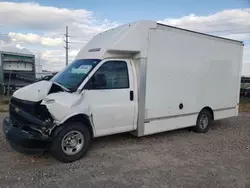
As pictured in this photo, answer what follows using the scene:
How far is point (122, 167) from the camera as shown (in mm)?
4426

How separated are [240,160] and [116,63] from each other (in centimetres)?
340

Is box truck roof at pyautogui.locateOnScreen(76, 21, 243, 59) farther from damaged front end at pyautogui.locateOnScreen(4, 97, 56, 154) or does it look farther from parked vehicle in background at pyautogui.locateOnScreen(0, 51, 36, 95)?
parked vehicle in background at pyautogui.locateOnScreen(0, 51, 36, 95)

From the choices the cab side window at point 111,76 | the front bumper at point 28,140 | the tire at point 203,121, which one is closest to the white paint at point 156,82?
the cab side window at point 111,76

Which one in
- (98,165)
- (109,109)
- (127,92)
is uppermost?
(127,92)

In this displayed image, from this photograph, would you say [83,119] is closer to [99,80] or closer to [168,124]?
[99,80]

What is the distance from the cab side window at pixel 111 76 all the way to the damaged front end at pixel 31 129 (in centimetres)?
110

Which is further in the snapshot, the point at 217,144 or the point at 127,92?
the point at 217,144

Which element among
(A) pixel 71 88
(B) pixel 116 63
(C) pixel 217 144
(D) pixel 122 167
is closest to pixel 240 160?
(C) pixel 217 144

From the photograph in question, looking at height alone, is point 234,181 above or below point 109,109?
below

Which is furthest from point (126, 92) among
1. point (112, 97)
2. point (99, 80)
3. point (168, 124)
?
point (168, 124)

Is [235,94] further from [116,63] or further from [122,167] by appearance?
[122,167]

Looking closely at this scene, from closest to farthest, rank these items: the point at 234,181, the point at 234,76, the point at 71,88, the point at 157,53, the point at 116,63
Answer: the point at 234,181 < the point at 71,88 < the point at 116,63 < the point at 157,53 < the point at 234,76

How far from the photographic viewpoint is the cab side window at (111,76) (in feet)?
15.8

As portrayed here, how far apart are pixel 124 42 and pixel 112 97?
1258mm
